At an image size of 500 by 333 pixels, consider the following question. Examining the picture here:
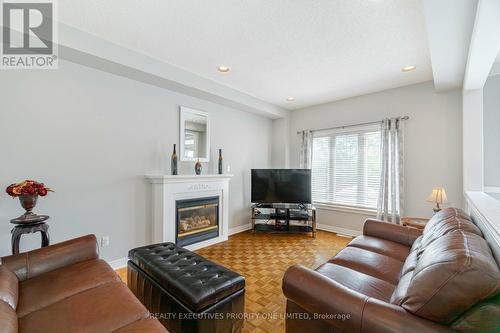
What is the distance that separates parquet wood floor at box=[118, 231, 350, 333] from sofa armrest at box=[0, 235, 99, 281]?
0.94 meters

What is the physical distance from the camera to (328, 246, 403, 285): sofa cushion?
164cm

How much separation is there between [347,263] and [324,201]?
9.64ft

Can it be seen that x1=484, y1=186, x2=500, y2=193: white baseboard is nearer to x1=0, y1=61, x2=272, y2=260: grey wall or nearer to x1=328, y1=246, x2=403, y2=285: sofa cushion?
x1=328, y1=246, x2=403, y2=285: sofa cushion

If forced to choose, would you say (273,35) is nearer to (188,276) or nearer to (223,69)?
(223,69)

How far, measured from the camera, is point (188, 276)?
1.61 metres

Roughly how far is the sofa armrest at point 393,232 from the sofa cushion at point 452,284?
1.30 metres

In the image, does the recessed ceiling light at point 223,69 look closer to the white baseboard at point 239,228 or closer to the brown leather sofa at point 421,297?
the brown leather sofa at point 421,297

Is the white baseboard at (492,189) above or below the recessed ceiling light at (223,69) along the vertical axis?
below

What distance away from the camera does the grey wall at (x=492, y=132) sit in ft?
10.2

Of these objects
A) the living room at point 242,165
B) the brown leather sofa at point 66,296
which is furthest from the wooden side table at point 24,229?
the brown leather sofa at point 66,296

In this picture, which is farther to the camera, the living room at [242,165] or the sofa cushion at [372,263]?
the sofa cushion at [372,263]

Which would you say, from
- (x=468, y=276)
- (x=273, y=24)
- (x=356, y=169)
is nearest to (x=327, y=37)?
(x=273, y=24)

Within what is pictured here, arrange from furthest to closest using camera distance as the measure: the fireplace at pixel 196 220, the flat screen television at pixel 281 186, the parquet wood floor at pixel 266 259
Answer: the flat screen television at pixel 281 186 < the fireplace at pixel 196 220 < the parquet wood floor at pixel 266 259

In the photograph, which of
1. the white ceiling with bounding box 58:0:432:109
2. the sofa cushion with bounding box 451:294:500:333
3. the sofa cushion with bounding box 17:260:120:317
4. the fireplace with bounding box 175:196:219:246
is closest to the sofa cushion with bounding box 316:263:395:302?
the sofa cushion with bounding box 451:294:500:333
